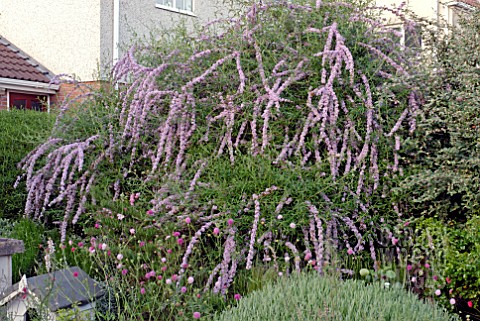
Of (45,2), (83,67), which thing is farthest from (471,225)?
(45,2)

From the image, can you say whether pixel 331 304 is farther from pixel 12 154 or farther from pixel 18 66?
pixel 18 66

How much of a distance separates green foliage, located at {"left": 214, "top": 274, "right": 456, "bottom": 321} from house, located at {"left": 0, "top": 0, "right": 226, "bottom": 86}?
8162mm

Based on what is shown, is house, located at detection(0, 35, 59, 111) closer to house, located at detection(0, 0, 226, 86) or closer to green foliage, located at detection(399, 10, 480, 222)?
house, located at detection(0, 0, 226, 86)

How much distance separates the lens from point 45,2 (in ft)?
38.8

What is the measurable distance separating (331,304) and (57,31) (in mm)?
10609

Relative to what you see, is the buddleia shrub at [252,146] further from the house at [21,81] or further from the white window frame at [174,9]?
the white window frame at [174,9]

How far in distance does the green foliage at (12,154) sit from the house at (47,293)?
230 centimetres

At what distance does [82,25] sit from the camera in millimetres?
A: 11156

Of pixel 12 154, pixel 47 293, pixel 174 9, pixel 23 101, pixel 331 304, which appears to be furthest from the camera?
pixel 174 9

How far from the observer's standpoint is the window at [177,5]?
12.2 m

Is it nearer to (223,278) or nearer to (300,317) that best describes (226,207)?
(223,278)

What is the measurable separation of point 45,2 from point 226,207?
9.46 metres

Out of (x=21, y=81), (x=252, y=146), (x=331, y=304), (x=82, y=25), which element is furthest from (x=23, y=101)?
(x=331, y=304)

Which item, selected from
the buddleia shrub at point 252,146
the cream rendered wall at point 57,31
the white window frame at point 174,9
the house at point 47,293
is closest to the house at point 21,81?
the cream rendered wall at point 57,31
